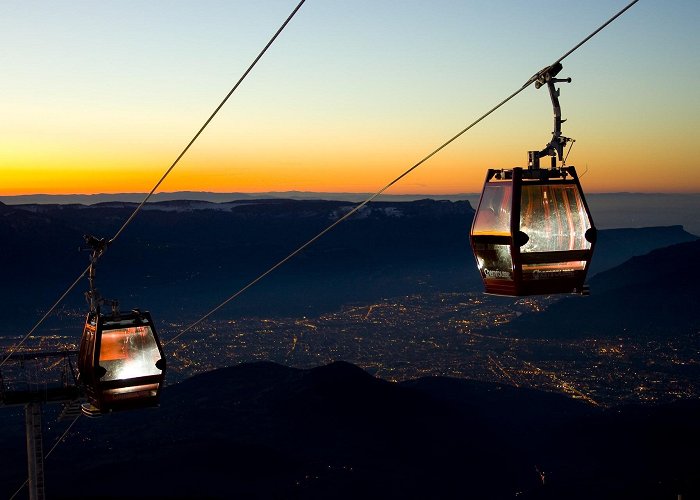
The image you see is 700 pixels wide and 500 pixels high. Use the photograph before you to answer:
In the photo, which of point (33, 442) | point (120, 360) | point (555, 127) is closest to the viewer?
point (555, 127)

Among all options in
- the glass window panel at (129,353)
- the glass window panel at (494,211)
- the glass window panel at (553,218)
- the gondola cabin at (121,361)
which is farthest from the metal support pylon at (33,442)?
the glass window panel at (553,218)

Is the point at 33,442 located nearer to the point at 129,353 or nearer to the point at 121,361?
the point at 121,361

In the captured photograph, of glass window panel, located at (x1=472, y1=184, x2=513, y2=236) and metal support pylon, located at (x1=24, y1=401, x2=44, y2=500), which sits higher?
glass window panel, located at (x1=472, y1=184, x2=513, y2=236)

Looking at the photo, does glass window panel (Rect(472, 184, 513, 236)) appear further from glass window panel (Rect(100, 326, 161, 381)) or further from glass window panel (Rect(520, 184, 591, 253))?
glass window panel (Rect(100, 326, 161, 381))

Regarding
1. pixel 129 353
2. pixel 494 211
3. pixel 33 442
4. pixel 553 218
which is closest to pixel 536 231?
pixel 553 218

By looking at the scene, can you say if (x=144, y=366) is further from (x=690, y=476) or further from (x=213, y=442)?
(x=213, y=442)

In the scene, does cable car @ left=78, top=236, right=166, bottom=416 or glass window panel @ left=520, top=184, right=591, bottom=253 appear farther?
cable car @ left=78, top=236, right=166, bottom=416

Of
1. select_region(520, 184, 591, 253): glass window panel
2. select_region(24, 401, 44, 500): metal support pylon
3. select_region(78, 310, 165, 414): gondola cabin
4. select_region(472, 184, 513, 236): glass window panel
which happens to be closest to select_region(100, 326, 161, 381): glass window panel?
select_region(78, 310, 165, 414): gondola cabin

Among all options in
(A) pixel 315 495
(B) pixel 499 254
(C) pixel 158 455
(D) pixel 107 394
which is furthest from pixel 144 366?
(C) pixel 158 455
